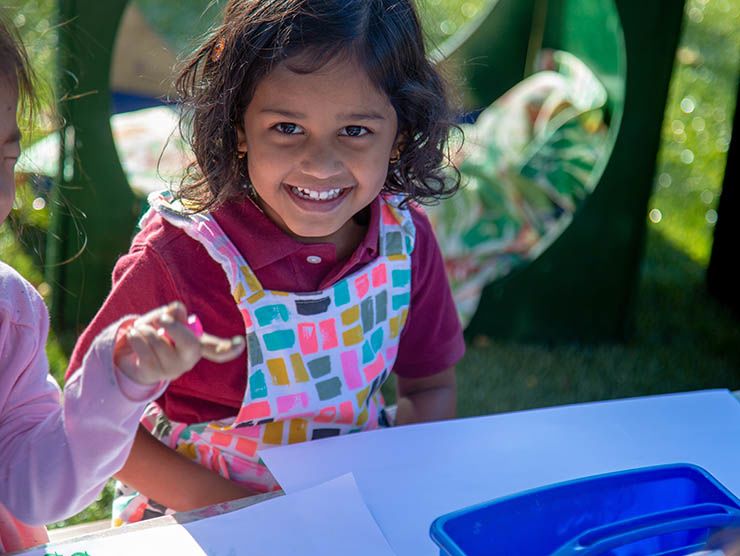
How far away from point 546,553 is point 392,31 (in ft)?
1.98

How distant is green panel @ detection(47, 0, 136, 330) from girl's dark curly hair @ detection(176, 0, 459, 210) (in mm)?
917

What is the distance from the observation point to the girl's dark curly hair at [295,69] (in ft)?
3.53

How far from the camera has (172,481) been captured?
3.77 ft

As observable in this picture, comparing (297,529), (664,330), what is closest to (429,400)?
(297,529)

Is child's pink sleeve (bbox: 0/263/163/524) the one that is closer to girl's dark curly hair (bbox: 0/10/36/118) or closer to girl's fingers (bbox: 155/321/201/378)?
girl's fingers (bbox: 155/321/201/378)

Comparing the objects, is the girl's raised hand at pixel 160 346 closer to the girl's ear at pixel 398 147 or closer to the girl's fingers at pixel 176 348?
the girl's fingers at pixel 176 348

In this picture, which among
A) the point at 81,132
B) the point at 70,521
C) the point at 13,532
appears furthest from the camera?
the point at 81,132

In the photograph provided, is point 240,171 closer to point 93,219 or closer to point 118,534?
point 118,534

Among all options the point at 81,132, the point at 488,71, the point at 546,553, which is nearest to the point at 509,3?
the point at 488,71

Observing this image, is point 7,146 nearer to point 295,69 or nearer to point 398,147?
point 295,69

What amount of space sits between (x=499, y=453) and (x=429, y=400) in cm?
32

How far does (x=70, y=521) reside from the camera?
1823 mm

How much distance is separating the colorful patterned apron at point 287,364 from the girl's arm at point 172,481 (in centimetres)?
3

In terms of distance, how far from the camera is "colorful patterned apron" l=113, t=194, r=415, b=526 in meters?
1.13
